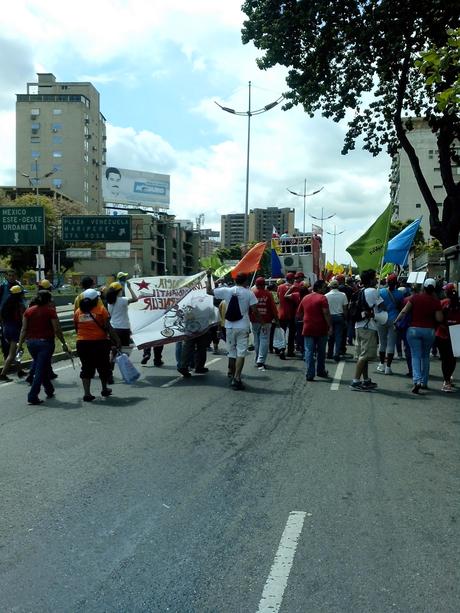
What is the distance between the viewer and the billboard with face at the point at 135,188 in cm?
8456

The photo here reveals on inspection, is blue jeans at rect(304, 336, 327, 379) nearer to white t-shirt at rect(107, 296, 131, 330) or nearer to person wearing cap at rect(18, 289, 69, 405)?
white t-shirt at rect(107, 296, 131, 330)

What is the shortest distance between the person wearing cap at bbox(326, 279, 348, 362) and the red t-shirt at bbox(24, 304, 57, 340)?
20.2ft

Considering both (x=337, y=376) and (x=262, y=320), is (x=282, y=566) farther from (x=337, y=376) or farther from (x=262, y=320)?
(x=262, y=320)

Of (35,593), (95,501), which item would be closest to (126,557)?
(35,593)

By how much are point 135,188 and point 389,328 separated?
78.1 m

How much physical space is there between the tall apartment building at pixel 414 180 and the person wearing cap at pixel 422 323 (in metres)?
73.9

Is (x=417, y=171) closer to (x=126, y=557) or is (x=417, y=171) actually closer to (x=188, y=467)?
(x=188, y=467)

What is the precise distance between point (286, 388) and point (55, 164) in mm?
109078

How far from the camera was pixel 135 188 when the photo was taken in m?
87.4

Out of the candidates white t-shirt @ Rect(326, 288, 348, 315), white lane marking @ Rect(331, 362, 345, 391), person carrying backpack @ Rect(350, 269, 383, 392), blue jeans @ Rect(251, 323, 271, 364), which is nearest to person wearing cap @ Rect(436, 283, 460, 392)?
person carrying backpack @ Rect(350, 269, 383, 392)

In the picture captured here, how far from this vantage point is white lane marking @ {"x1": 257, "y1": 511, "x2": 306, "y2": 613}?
11.7 feet

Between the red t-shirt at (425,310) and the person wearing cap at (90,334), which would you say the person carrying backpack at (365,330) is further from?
the person wearing cap at (90,334)

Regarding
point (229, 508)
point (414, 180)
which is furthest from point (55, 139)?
point (229, 508)

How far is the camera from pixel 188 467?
6195 mm
